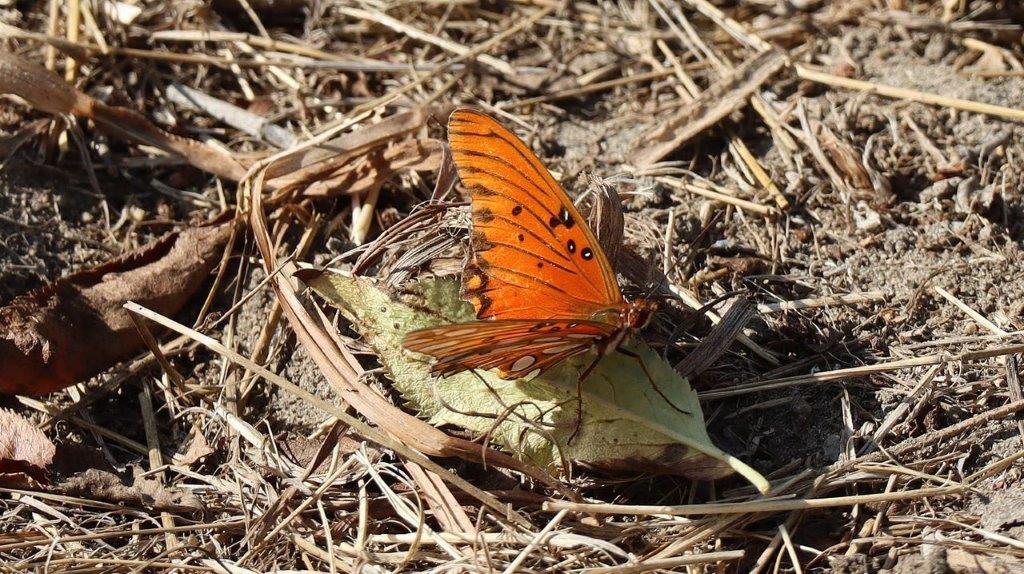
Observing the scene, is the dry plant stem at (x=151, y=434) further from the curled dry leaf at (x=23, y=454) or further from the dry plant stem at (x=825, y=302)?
the dry plant stem at (x=825, y=302)

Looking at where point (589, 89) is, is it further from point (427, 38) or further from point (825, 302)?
point (825, 302)

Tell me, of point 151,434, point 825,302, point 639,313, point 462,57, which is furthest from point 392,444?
point 462,57

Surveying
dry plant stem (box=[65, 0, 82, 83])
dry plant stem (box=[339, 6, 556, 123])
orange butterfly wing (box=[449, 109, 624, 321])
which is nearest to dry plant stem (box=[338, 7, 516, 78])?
dry plant stem (box=[339, 6, 556, 123])

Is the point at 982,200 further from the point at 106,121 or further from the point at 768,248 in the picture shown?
the point at 106,121


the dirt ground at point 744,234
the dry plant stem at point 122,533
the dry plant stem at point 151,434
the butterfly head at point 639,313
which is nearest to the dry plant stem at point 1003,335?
the dirt ground at point 744,234

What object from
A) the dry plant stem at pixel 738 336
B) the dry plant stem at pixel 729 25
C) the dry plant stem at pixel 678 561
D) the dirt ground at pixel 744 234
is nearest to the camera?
the dry plant stem at pixel 678 561

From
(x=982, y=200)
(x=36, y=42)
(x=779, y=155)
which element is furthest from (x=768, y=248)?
(x=36, y=42)
